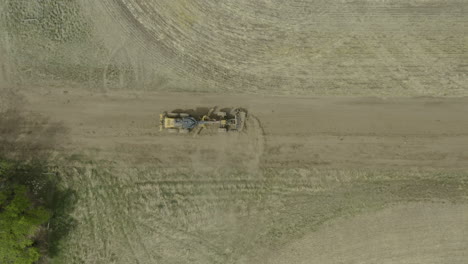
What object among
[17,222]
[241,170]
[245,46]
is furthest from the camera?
[245,46]

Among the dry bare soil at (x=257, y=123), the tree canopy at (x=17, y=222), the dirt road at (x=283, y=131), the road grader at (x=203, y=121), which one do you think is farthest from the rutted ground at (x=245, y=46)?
the tree canopy at (x=17, y=222)

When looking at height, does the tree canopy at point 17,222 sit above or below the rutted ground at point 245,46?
below

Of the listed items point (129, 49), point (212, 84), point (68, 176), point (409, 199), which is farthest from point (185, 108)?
point (409, 199)

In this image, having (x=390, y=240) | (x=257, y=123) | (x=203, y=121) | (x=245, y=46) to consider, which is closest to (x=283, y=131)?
(x=257, y=123)

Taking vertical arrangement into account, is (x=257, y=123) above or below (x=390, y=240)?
above

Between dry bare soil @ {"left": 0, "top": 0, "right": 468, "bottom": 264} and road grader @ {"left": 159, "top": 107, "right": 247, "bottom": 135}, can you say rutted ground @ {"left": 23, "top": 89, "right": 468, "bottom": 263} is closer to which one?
dry bare soil @ {"left": 0, "top": 0, "right": 468, "bottom": 264}

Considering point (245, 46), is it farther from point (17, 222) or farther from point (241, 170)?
point (17, 222)

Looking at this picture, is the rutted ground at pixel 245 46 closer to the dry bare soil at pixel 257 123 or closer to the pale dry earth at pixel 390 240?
the dry bare soil at pixel 257 123
